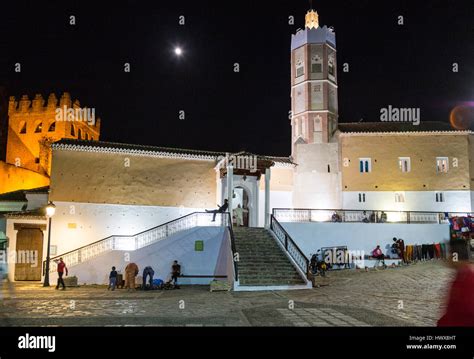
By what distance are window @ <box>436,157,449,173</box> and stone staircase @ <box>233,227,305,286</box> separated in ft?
49.4

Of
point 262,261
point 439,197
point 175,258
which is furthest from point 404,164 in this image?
point 175,258

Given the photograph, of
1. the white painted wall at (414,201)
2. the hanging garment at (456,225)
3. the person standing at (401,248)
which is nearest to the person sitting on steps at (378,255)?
the person standing at (401,248)

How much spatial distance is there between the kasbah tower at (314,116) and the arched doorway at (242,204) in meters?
4.04

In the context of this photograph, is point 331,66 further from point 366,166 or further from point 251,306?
point 251,306

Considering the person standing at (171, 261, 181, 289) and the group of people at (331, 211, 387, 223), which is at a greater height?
the group of people at (331, 211, 387, 223)

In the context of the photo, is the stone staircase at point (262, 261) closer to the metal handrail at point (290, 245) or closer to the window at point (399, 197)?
the metal handrail at point (290, 245)

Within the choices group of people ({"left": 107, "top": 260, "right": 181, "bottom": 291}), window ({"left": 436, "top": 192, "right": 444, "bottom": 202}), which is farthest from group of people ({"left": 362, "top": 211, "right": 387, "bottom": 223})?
group of people ({"left": 107, "top": 260, "right": 181, "bottom": 291})

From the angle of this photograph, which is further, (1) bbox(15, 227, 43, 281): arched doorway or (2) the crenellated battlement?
(2) the crenellated battlement

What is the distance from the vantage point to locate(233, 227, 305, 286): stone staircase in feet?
60.2

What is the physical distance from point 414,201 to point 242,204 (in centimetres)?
1218

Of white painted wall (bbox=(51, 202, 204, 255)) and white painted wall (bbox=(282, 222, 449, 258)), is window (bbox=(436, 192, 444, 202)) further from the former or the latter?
white painted wall (bbox=(51, 202, 204, 255))

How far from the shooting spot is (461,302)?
4.25 meters

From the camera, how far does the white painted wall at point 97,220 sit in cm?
2470
